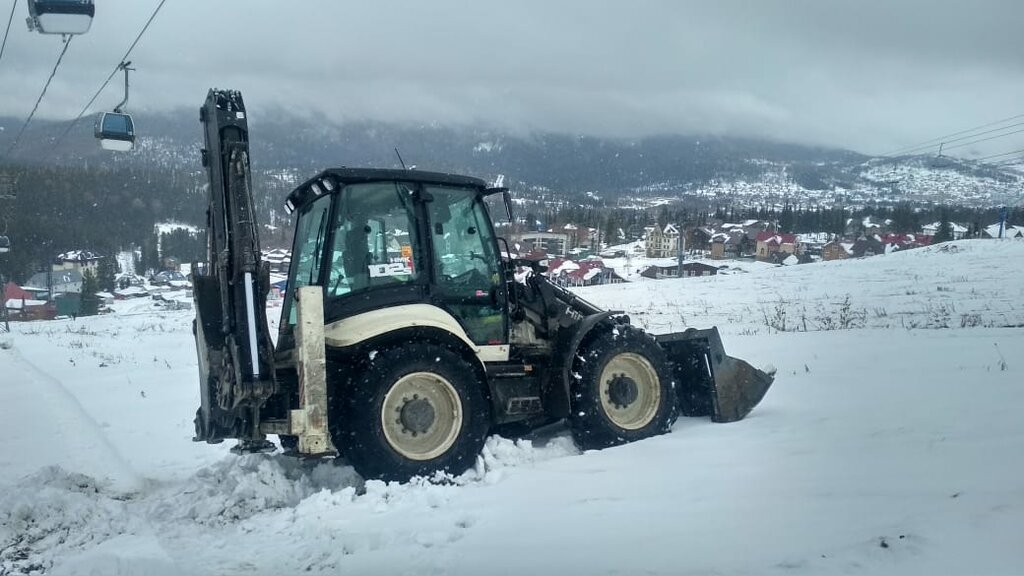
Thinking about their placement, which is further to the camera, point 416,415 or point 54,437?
point 54,437

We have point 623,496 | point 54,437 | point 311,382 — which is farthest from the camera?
point 54,437

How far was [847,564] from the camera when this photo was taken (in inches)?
131

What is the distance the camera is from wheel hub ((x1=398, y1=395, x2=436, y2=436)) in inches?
231

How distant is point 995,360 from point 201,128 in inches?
308

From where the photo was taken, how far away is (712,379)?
7195 mm

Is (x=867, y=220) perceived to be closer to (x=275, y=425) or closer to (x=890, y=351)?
(x=890, y=351)

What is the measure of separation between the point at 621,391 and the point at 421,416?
6.28 ft

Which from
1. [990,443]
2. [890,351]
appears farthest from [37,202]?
[990,443]

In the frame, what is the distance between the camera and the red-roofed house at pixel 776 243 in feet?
91.8

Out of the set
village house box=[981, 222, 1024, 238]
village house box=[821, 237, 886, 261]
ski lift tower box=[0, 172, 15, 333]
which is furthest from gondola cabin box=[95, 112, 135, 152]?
village house box=[821, 237, 886, 261]

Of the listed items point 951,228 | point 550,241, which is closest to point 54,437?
point 550,241

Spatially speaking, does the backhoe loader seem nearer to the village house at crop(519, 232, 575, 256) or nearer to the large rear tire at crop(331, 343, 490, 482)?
the large rear tire at crop(331, 343, 490, 482)

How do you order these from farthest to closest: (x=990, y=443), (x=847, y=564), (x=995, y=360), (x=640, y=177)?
1. (x=640, y=177)
2. (x=995, y=360)
3. (x=990, y=443)
4. (x=847, y=564)

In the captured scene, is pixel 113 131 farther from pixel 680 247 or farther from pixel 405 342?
pixel 680 247
